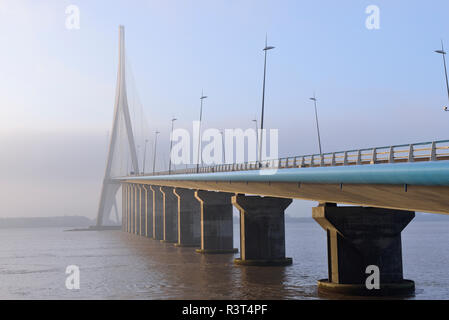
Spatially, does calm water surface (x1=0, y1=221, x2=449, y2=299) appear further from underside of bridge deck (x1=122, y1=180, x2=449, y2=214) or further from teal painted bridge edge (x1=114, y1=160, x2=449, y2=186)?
teal painted bridge edge (x1=114, y1=160, x2=449, y2=186)

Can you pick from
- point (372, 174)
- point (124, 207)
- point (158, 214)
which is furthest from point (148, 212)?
point (372, 174)

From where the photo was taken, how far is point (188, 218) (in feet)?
329

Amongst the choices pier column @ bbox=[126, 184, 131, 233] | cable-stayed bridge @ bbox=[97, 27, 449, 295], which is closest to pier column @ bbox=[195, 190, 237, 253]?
cable-stayed bridge @ bbox=[97, 27, 449, 295]

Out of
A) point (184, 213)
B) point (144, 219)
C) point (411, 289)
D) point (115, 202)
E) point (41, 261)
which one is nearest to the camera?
point (411, 289)

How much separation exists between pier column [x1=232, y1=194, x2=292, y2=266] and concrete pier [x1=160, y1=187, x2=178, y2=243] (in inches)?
1982

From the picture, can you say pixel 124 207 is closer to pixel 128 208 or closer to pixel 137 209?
pixel 128 208

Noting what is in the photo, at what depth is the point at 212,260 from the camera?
7438cm

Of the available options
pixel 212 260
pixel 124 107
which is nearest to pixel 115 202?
pixel 124 107

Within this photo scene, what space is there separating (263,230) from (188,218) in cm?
3480

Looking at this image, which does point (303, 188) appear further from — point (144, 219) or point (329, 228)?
point (144, 219)

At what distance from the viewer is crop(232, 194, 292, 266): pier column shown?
219 feet

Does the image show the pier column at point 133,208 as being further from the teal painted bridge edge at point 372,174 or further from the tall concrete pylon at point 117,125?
the teal painted bridge edge at point 372,174

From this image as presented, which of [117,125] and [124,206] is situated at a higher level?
[117,125]
